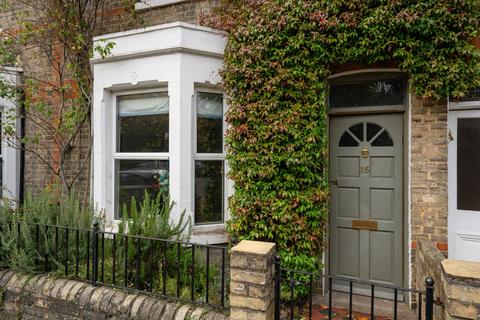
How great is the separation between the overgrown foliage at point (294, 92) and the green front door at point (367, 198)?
0.46 m

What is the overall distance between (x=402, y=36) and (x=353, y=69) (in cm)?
71

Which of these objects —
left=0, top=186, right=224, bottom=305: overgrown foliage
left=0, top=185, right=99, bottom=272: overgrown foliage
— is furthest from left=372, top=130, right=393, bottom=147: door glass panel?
left=0, top=185, right=99, bottom=272: overgrown foliage

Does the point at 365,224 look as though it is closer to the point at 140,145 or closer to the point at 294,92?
the point at 294,92

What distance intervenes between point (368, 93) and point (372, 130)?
1.55 ft

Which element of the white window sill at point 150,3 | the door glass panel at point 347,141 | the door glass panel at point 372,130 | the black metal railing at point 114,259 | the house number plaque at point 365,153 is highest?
the white window sill at point 150,3

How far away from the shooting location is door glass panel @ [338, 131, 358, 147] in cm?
510

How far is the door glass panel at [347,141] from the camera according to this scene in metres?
5.10

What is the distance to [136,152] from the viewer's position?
566cm

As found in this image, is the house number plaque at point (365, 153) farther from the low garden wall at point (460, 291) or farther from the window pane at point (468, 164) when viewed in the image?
the low garden wall at point (460, 291)

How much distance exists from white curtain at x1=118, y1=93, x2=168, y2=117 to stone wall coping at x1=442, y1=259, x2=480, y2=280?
12.7 feet

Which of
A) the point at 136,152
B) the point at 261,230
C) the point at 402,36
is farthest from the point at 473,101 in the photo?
the point at 136,152

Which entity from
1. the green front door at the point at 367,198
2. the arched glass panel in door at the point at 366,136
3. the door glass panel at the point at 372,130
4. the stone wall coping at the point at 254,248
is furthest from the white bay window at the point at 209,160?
the stone wall coping at the point at 254,248

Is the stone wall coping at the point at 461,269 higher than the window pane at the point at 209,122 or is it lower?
lower

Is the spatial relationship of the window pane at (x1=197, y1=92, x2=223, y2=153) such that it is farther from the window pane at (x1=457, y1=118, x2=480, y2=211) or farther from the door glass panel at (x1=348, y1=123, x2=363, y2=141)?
the window pane at (x1=457, y1=118, x2=480, y2=211)
